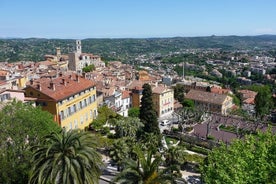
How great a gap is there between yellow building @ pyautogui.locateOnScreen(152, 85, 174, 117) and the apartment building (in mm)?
13974

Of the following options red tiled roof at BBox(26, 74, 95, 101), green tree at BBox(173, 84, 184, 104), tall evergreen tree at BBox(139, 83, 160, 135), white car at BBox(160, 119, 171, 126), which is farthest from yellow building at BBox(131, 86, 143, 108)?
red tiled roof at BBox(26, 74, 95, 101)

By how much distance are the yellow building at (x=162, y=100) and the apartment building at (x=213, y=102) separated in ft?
45.8

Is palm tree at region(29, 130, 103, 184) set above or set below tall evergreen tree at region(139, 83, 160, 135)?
above

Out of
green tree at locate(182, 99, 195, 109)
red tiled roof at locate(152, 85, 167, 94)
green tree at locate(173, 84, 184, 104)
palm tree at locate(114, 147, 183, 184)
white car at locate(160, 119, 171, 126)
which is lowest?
white car at locate(160, 119, 171, 126)

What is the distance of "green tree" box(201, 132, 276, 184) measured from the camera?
730 inches

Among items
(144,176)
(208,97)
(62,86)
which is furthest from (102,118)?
(208,97)

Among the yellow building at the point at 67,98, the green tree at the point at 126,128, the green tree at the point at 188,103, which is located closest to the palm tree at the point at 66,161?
the yellow building at the point at 67,98

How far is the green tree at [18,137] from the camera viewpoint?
90.5ft

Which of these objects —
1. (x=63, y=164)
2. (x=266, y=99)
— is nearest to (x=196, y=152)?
(x=63, y=164)

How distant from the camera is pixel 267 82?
198m

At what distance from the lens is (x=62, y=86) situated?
52.0 meters

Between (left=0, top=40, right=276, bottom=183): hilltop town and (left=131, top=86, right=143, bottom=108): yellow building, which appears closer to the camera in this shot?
(left=0, top=40, right=276, bottom=183): hilltop town

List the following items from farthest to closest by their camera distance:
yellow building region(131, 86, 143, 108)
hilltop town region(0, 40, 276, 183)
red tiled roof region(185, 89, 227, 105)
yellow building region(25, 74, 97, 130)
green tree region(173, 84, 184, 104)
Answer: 1. green tree region(173, 84, 184, 104)
2. red tiled roof region(185, 89, 227, 105)
3. yellow building region(131, 86, 143, 108)
4. hilltop town region(0, 40, 276, 183)
5. yellow building region(25, 74, 97, 130)

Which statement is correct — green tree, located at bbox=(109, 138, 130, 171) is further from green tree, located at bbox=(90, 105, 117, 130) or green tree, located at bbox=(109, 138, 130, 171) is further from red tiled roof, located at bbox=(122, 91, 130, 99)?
red tiled roof, located at bbox=(122, 91, 130, 99)
